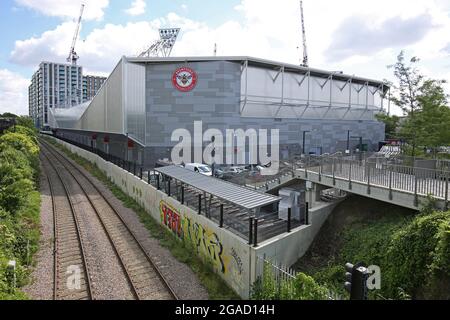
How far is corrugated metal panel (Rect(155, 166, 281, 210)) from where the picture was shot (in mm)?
12906

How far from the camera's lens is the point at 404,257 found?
10.2 metres

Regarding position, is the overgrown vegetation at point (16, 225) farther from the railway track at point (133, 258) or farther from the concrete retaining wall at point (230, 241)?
the concrete retaining wall at point (230, 241)

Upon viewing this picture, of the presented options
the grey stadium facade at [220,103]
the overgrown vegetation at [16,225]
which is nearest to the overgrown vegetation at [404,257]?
the overgrown vegetation at [16,225]

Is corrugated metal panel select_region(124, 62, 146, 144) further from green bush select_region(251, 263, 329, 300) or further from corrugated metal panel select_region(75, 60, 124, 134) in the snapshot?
green bush select_region(251, 263, 329, 300)

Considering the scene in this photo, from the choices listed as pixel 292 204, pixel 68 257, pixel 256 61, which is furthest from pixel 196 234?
pixel 256 61

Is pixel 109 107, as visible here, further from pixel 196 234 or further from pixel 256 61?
pixel 196 234

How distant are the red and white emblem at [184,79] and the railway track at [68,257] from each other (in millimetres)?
17522

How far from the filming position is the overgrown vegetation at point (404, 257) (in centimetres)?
901

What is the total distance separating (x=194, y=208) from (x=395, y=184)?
8580mm

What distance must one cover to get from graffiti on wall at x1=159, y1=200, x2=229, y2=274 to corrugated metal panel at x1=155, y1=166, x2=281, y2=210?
1523 millimetres

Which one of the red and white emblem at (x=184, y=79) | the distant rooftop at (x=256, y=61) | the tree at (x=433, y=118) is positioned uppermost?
the distant rooftop at (x=256, y=61)

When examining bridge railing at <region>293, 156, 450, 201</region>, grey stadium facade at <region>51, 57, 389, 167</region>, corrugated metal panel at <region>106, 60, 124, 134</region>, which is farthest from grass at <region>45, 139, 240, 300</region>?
corrugated metal panel at <region>106, 60, 124, 134</region>

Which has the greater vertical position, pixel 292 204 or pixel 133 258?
pixel 292 204

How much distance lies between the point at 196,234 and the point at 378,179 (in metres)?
8.06
